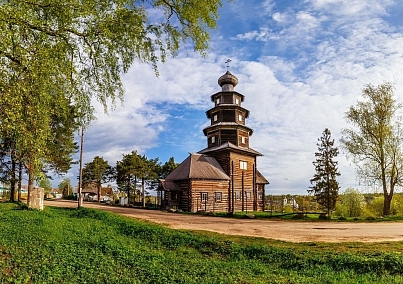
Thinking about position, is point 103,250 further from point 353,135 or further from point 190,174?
point 353,135

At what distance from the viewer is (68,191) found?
243 ft

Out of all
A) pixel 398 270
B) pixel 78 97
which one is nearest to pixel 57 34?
pixel 78 97

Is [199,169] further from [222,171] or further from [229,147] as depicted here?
[229,147]

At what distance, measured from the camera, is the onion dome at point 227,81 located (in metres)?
39.9

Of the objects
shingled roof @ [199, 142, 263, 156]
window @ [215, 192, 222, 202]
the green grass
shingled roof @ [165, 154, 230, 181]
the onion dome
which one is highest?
the onion dome

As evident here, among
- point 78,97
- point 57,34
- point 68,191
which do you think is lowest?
point 68,191

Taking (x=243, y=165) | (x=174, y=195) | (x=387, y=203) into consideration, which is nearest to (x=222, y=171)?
(x=243, y=165)

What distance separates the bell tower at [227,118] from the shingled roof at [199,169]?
10.9 feet

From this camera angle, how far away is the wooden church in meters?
32.6

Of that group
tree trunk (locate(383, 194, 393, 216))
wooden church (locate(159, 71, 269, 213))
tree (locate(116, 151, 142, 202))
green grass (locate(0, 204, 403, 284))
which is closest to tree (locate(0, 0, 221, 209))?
green grass (locate(0, 204, 403, 284))

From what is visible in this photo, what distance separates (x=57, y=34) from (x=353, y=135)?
28.5 m

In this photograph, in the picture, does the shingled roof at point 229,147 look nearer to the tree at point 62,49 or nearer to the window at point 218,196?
the window at point 218,196

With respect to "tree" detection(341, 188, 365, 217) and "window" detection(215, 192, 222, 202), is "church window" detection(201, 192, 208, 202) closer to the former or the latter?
"window" detection(215, 192, 222, 202)

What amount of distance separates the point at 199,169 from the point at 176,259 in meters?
23.6
